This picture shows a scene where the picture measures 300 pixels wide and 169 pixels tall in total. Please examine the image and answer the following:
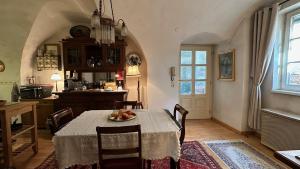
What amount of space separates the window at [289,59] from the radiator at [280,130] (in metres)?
0.52

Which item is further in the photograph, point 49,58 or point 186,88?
point 186,88

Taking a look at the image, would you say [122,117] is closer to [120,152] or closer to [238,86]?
[120,152]

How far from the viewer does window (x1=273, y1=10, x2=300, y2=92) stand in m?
2.89

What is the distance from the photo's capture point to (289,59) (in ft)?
9.92

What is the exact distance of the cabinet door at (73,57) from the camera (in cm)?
397

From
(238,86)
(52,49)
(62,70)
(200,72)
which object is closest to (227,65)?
(238,86)

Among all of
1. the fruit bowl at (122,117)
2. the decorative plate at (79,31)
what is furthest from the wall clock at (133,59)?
the fruit bowl at (122,117)

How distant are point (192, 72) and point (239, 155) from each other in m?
2.41

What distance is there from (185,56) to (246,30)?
1.53 metres

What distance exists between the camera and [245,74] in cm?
362

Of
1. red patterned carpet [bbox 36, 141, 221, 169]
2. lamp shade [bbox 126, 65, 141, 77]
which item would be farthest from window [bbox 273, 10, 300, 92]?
lamp shade [bbox 126, 65, 141, 77]

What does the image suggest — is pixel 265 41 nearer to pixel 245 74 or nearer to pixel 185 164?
pixel 245 74

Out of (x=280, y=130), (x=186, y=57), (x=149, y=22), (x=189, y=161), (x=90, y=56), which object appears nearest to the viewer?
(x=189, y=161)

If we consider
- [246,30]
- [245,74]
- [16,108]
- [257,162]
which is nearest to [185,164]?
[257,162]
